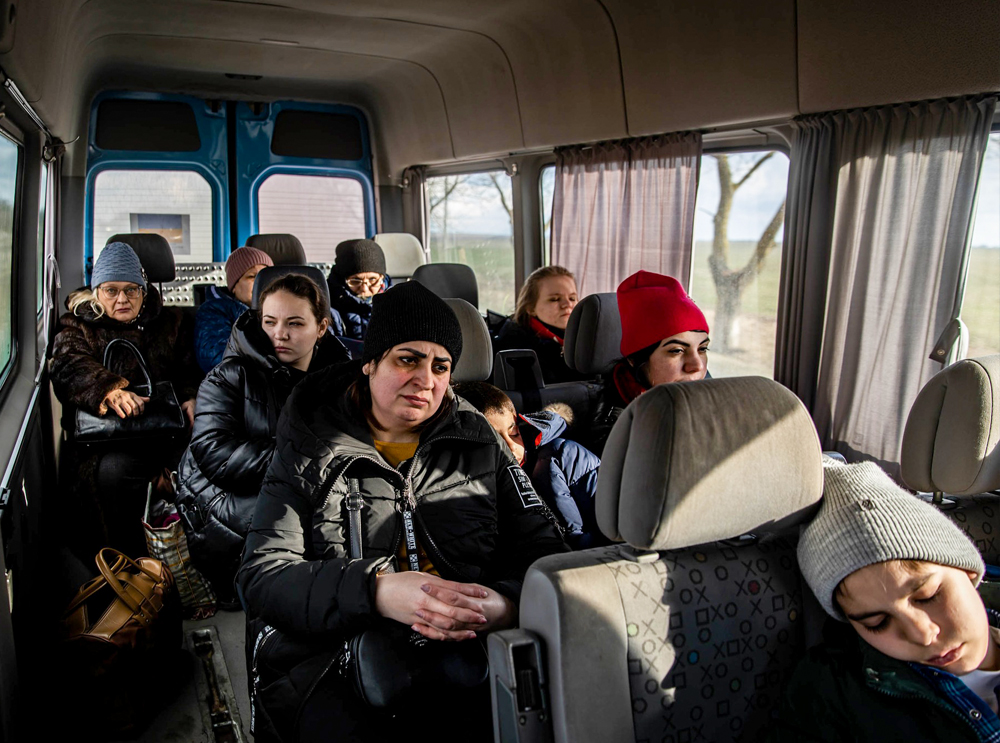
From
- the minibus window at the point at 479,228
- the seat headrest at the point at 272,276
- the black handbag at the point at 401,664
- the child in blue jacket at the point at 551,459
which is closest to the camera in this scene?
the black handbag at the point at 401,664

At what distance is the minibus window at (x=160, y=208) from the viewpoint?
24.5 ft

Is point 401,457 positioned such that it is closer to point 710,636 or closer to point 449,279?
point 710,636

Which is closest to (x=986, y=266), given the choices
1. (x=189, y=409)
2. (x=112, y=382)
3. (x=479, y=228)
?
(x=189, y=409)

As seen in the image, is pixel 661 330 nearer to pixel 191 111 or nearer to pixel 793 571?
pixel 793 571

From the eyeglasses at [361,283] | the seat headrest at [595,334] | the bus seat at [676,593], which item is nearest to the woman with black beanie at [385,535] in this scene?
the bus seat at [676,593]

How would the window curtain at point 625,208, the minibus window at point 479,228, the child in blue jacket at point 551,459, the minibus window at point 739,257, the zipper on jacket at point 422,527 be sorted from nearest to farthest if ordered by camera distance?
the zipper on jacket at point 422,527 → the child in blue jacket at point 551,459 → the minibus window at point 739,257 → the window curtain at point 625,208 → the minibus window at point 479,228

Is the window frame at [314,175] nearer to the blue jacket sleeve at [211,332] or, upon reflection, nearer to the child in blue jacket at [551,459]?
the blue jacket sleeve at [211,332]

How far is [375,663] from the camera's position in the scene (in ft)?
6.08

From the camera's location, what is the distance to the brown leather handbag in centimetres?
284

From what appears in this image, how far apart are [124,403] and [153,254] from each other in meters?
2.09

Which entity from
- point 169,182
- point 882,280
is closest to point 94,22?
point 169,182

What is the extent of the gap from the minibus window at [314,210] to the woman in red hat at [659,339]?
19.3 ft

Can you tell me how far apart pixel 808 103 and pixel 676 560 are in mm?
3009

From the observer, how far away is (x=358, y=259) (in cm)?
596
